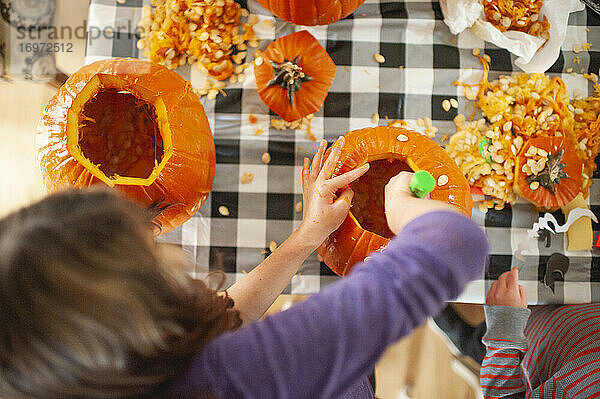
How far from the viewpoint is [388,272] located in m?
0.47

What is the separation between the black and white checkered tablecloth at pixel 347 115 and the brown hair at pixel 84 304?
680mm

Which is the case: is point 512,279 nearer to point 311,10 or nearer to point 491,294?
point 491,294

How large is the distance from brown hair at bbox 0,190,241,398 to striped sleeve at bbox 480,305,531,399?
2.81 feet

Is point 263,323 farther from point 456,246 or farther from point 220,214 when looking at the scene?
point 220,214

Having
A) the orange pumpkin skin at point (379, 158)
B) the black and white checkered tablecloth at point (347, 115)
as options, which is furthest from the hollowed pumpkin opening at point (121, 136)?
the orange pumpkin skin at point (379, 158)

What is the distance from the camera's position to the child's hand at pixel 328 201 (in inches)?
34.6

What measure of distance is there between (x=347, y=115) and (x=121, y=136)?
0.54m

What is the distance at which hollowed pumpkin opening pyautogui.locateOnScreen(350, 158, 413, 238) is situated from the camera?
98cm

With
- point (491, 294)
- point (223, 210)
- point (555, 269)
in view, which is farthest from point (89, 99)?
point (555, 269)

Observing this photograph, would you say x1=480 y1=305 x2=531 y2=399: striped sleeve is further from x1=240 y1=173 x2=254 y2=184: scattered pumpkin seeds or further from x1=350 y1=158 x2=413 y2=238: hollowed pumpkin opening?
x1=240 y1=173 x2=254 y2=184: scattered pumpkin seeds

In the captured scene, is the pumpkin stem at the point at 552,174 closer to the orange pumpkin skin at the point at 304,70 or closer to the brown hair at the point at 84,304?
the orange pumpkin skin at the point at 304,70

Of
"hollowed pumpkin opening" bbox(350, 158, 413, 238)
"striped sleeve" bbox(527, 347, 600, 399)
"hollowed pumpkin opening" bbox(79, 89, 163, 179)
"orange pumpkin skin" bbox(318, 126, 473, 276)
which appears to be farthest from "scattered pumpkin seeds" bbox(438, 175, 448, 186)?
"hollowed pumpkin opening" bbox(79, 89, 163, 179)

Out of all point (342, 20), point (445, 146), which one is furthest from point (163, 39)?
point (445, 146)

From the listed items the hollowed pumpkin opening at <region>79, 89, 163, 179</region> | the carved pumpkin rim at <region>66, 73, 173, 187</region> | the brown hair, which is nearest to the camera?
the brown hair
